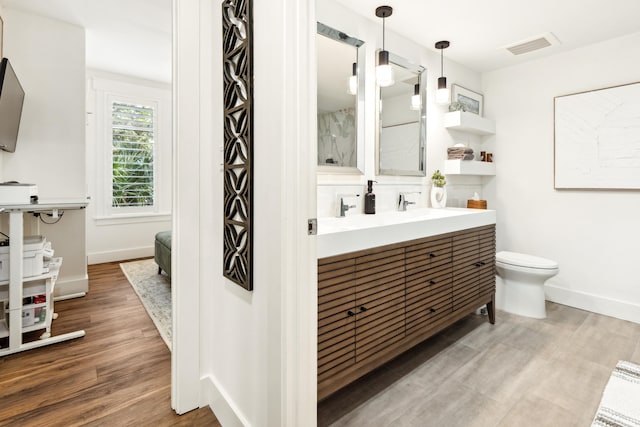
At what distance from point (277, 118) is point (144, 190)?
4.50m

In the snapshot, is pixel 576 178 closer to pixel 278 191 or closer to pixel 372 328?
pixel 372 328

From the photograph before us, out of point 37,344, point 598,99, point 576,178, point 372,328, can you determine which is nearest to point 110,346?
point 37,344

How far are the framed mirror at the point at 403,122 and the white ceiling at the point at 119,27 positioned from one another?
1.97 m

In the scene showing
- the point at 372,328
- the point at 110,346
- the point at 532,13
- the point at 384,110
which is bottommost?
the point at 110,346

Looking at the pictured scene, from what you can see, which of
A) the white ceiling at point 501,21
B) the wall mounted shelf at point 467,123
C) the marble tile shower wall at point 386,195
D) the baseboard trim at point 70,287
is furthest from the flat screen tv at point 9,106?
the wall mounted shelf at point 467,123

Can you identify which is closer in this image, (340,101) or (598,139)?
(340,101)

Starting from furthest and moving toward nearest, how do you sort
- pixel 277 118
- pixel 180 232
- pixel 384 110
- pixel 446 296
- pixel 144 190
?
1. pixel 144 190
2. pixel 384 110
3. pixel 446 296
4. pixel 180 232
5. pixel 277 118

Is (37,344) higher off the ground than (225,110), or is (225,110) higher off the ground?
(225,110)

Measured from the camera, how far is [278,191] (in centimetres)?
112

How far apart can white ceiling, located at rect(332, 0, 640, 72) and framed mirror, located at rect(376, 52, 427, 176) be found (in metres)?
0.25

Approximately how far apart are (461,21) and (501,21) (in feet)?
0.98

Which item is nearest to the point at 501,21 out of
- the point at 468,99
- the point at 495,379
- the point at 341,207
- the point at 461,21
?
the point at 461,21

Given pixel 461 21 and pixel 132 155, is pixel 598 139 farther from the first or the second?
pixel 132 155

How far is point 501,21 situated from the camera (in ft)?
7.98
